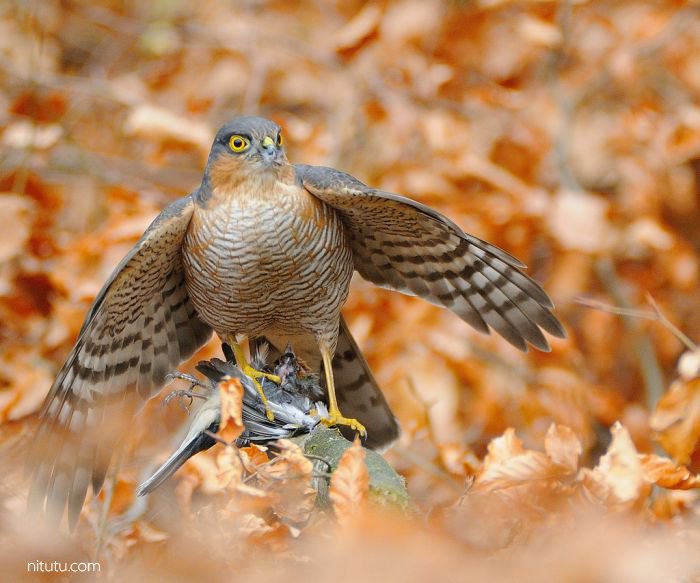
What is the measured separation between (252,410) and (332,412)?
0.57 meters

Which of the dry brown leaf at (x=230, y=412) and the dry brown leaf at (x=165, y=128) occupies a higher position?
the dry brown leaf at (x=165, y=128)

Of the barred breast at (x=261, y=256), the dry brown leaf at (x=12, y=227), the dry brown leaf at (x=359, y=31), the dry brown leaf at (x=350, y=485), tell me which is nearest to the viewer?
the dry brown leaf at (x=350, y=485)

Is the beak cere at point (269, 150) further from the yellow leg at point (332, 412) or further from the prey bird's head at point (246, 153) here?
the yellow leg at point (332, 412)

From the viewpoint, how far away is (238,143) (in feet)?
11.0

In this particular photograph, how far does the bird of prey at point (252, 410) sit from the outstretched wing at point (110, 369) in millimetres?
493

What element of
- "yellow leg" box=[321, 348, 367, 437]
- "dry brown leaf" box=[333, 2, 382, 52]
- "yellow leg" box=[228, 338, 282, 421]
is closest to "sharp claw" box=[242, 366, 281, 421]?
"yellow leg" box=[228, 338, 282, 421]

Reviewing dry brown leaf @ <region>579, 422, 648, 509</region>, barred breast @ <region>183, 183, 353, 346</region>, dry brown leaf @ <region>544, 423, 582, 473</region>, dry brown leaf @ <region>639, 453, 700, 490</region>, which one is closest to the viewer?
dry brown leaf @ <region>579, 422, 648, 509</region>

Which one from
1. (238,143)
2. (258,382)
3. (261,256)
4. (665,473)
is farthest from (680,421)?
(238,143)

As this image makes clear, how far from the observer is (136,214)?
4867 mm

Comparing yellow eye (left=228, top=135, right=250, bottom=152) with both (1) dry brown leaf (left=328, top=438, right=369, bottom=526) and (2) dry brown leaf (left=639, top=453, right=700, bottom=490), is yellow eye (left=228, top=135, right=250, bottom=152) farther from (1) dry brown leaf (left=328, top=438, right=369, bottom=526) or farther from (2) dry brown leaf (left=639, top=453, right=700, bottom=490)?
(2) dry brown leaf (left=639, top=453, right=700, bottom=490)

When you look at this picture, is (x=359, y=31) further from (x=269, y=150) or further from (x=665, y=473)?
(x=665, y=473)

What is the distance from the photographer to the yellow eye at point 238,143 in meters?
3.32

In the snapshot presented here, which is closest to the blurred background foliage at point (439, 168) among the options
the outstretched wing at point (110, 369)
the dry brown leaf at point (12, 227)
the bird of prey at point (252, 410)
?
the dry brown leaf at point (12, 227)

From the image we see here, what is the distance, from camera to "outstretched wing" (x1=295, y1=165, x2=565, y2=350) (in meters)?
3.35
